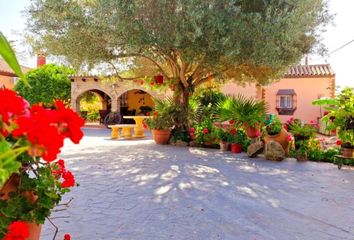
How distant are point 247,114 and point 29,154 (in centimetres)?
889

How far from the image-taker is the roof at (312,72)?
1975 cm

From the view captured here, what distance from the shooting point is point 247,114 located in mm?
9477

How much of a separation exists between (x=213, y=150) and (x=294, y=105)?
1209 centimetres

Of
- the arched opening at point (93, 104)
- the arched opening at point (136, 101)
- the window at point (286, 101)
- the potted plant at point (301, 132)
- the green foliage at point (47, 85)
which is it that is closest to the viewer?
the potted plant at point (301, 132)

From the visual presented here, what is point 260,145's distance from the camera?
28.5 feet

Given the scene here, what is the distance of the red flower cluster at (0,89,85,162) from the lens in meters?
0.90

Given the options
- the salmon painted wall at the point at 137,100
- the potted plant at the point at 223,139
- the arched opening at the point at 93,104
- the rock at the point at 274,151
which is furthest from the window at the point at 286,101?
the rock at the point at 274,151

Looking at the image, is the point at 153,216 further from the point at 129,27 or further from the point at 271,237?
the point at 129,27

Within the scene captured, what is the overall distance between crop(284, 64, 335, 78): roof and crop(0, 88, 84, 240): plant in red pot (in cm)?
1944

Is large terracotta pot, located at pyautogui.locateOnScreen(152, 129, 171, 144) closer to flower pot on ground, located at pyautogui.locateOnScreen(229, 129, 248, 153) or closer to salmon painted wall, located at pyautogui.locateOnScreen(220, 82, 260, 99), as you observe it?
flower pot on ground, located at pyautogui.locateOnScreen(229, 129, 248, 153)

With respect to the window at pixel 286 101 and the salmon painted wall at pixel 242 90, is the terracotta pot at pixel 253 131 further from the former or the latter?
the window at pixel 286 101

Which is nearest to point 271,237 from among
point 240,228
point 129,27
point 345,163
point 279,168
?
point 240,228

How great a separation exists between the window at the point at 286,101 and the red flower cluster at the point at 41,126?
67.7 feet

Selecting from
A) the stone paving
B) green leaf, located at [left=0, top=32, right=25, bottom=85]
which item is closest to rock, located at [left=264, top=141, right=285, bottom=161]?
the stone paving
